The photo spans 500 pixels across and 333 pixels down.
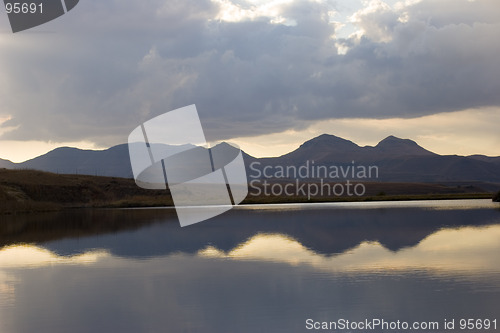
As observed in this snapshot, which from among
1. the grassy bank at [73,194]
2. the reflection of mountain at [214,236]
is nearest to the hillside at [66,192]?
the grassy bank at [73,194]

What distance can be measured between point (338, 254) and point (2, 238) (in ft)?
68.7

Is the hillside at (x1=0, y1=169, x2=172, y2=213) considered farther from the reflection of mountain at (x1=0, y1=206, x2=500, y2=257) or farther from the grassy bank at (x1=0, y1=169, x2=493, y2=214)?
the reflection of mountain at (x1=0, y1=206, x2=500, y2=257)

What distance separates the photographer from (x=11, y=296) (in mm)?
16266

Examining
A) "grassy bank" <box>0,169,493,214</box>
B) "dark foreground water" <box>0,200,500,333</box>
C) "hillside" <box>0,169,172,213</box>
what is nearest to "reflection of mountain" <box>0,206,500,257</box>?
"dark foreground water" <box>0,200,500,333</box>

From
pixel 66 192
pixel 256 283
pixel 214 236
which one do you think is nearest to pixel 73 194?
pixel 66 192

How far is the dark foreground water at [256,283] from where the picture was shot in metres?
12.7

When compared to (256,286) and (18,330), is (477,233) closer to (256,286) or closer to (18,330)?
(256,286)

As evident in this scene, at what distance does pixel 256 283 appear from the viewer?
56.7ft

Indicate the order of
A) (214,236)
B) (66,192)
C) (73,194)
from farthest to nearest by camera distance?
(73,194)
(66,192)
(214,236)

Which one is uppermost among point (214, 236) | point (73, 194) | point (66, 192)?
point (214, 236)

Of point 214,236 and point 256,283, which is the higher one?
point 256,283

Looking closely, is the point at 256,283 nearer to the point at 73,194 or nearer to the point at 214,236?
the point at 214,236

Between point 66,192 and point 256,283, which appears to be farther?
point 66,192

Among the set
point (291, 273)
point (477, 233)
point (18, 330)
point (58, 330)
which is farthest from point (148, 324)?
point (477, 233)
